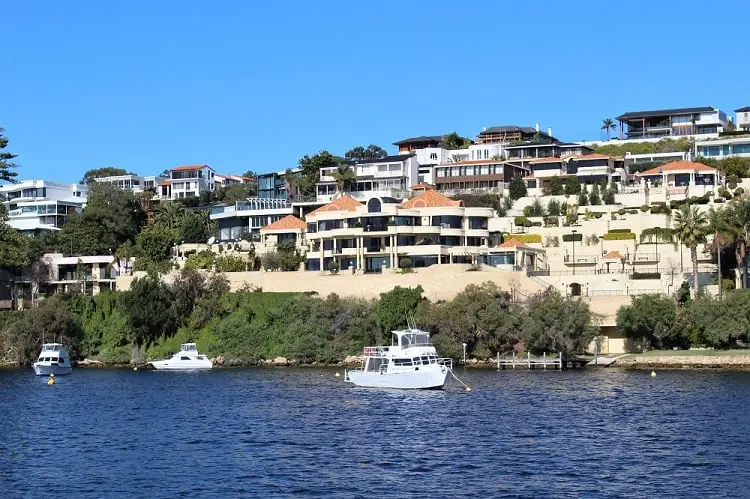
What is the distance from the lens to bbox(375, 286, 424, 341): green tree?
4087 inches

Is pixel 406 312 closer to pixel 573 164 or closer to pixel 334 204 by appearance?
pixel 334 204

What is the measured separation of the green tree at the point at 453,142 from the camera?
17950 centimetres

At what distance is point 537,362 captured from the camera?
318 feet

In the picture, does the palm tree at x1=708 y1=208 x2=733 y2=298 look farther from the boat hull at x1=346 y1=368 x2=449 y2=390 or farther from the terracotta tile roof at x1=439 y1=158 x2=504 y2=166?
the terracotta tile roof at x1=439 y1=158 x2=504 y2=166

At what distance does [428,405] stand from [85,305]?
56717mm

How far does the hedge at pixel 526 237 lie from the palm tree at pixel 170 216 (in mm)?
Answer: 43129

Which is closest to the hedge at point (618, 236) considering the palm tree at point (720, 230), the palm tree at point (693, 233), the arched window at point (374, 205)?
the palm tree at point (720, 230)

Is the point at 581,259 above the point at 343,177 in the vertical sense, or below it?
below

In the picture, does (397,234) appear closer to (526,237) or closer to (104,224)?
(526,237)

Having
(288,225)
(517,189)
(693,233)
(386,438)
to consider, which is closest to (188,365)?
(288,225)

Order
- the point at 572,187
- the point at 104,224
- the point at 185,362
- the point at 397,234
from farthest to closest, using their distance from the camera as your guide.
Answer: the point at 104,224 < the point at 572,187 < the point at 397,234 < the point at 185,362

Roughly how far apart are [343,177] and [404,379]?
226 ft

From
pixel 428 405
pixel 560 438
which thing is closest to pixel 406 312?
pixel 428 405

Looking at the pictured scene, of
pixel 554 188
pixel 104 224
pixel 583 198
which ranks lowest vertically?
pixel 104 224
